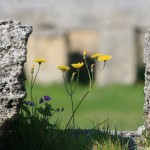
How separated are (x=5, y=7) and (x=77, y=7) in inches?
56.8

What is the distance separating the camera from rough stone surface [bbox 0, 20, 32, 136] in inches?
190

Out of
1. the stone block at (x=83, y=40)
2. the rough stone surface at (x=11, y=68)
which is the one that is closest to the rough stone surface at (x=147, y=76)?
the rough stone surface at (x=11, y=68)

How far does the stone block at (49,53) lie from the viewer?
16.4 m

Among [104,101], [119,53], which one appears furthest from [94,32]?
[104,101]

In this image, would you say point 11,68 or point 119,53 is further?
point 119,53

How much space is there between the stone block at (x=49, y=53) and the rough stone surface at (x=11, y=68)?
11319 millimetres

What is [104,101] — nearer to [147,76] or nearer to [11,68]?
[147,76]

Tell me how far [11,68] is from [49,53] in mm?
11659

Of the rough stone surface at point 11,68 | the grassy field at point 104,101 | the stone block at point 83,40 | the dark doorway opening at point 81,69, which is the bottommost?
the rough stone surface at point 11,68

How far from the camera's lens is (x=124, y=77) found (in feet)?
54.3

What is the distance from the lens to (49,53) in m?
16.5

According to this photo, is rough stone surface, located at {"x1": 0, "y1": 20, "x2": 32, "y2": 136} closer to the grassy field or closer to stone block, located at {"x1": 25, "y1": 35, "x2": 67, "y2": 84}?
the grassy field

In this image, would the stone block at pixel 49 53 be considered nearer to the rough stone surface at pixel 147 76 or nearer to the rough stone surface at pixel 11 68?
the rough stone surface at pixel 147 76

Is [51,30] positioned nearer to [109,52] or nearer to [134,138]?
[109,52]
